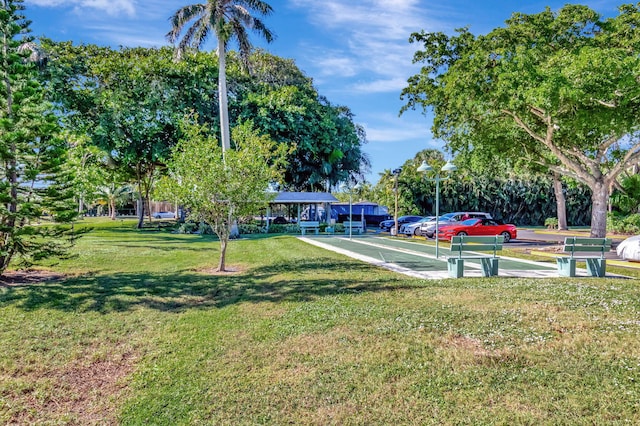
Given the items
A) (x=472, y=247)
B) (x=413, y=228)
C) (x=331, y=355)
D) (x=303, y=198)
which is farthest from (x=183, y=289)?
(x=303, y=198)

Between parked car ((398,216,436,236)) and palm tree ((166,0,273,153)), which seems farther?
parked car ((398,216,436,236))

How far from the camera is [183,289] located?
28.0 feet

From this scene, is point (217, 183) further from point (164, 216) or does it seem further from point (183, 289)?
point (164, 216)

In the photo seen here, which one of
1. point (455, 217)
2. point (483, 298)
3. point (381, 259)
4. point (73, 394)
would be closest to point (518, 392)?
point (483, 298)

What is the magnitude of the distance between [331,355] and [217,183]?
23.5ft

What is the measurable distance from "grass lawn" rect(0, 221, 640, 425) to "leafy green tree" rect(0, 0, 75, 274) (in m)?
2.42

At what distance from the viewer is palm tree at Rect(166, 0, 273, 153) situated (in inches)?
805

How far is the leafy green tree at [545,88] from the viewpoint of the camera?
12.1 meters

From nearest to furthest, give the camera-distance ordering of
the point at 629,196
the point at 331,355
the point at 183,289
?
the point at 331,355, the point at 183,289, the point at 629,196

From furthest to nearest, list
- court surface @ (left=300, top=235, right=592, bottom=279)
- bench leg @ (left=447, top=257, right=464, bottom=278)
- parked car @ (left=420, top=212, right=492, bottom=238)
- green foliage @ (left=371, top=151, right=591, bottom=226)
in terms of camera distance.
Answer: green foliage @ (left=371, top=151, right=591, bottom=226) → parked car @ (left=420, top=212, right=492, bottom=238) → court surface @ (left=300, top=235, right=592, bottom=279) → bench leg @ (left=447, top=257, right=464, bottom=278)

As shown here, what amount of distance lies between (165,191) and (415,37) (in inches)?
476

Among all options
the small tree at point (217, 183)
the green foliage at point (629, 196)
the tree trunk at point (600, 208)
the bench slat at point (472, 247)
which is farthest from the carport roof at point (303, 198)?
the bench slat at point (472, 247)

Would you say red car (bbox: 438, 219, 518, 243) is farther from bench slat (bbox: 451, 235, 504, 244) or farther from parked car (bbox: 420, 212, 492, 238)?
bench slat (bbox: 451, 235, 504, 244)

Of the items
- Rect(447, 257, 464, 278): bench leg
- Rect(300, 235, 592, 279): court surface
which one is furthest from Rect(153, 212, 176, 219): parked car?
Rect(447, 257, 464, 278): bench leg
